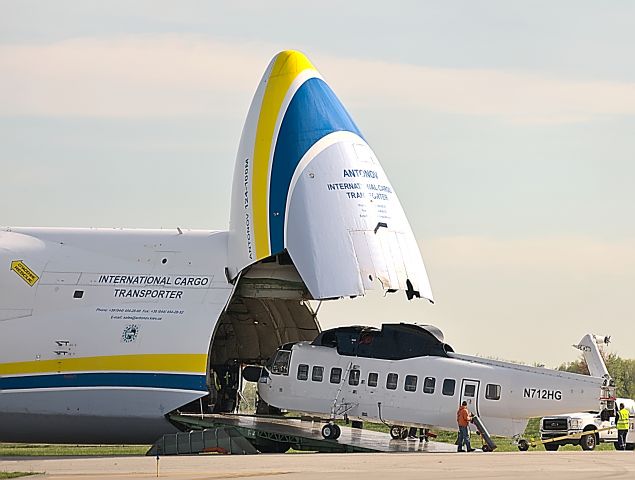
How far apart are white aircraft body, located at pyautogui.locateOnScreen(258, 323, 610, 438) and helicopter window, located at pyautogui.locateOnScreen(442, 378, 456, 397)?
0.09 feet

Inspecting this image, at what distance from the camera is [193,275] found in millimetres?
41406

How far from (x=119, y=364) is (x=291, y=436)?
17.7 ft

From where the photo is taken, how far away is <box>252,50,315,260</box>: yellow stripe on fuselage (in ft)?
133

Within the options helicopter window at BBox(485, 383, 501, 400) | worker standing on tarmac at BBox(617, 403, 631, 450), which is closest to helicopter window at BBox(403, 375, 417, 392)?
helicopter window at BBox(485, 383, 501, 400)

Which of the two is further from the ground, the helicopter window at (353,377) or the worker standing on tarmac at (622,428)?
the helicopter window at (353,377)

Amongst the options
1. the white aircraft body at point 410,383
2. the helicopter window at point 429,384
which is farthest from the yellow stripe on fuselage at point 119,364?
the helicopter window at point 429,384

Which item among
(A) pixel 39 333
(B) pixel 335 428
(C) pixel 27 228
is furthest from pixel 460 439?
(C) pixel 27 228

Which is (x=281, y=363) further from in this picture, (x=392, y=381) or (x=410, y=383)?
(x=410, y=383)

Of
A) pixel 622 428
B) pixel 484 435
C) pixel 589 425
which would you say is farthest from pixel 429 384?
pixel 589 425

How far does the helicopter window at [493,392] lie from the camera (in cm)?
3934

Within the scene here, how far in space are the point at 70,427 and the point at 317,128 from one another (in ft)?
37.1

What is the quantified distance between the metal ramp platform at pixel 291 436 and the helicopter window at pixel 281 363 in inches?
55.6

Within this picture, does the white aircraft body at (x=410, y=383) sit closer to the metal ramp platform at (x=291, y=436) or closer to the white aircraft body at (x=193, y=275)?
the metal ramp platform at (x=291, y=436)

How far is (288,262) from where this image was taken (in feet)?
136
